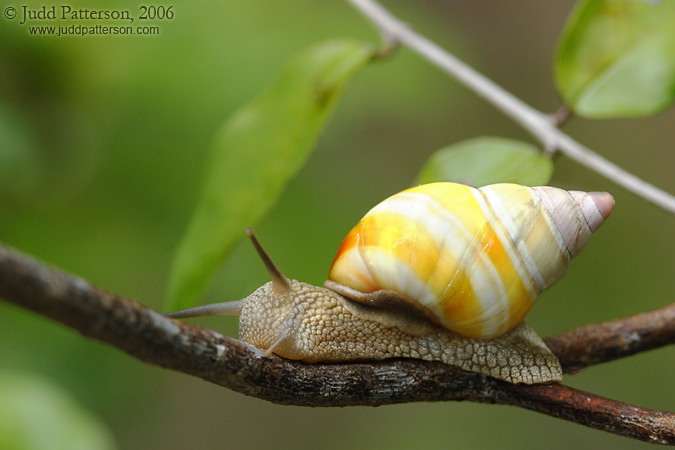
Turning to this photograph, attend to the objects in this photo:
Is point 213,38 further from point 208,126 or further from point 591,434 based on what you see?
point 591,434

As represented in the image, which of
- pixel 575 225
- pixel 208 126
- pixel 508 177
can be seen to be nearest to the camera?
pixel 575 225

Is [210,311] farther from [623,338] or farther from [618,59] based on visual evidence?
[618,59]

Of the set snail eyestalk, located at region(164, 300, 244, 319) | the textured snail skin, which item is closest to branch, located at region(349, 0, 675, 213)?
the textured snail skin

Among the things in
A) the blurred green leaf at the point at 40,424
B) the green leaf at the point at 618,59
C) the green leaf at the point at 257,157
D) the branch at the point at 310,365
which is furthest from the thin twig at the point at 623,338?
the blurred green leaf at the point at 40,424

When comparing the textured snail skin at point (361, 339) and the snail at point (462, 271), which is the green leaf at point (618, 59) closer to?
the snail at point (462, 271)

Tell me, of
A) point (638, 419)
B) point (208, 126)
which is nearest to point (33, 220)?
point (208, 126)

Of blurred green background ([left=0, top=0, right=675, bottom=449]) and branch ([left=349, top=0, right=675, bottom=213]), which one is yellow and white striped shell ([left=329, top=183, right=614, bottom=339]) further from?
blurred green background ([left=0, top=0, right=675, bottom=449])

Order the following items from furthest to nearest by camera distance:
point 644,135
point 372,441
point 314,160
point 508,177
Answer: point 644,135 → point 372,441 → point 314,160 → point 508,177
